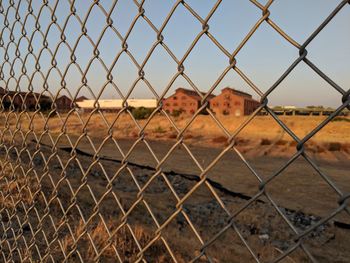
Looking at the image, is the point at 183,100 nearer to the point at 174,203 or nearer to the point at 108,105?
the point at 108,105

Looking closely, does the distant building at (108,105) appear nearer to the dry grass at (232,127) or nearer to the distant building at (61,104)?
the distant building at (61,104)

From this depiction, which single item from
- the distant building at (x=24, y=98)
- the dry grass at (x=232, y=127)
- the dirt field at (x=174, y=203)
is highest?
the distant building at (x=24, y=98)

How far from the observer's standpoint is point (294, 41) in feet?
2.74

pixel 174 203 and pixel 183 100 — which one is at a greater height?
pixel 174 203

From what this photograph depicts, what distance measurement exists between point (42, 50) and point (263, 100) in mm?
1484

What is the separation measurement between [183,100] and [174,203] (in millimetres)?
12021

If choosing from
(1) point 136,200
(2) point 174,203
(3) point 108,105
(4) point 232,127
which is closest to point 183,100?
(3) point 108,105

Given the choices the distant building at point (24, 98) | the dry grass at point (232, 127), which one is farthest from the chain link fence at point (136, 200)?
the dry grass at point (232, 127)

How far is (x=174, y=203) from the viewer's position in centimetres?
758

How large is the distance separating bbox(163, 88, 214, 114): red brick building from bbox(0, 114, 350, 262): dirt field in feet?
1.37

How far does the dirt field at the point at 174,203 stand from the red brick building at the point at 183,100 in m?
0.42

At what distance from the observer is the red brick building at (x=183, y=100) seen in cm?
222

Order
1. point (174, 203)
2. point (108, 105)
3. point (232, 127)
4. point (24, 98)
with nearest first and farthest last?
point (24, 98), point (174, 203), point (108, 105), point (232, 127)

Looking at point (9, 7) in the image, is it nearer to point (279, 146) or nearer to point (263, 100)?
point (263, 100)
